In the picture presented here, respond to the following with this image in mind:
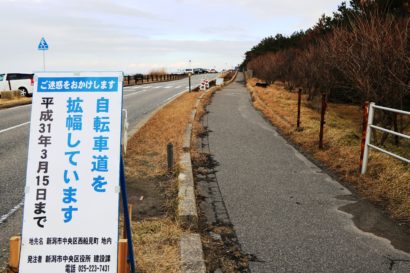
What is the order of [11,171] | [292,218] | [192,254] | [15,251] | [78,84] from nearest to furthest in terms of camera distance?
1. [15,251]
2. [78,84]
3. [192,254]
4. [292,218]
5. [11,171]

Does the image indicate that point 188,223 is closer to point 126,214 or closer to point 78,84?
point 126,214

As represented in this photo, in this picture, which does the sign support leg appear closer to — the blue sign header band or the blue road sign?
the blue sign header band

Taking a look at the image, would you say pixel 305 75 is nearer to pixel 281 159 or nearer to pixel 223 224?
pixel 281 159

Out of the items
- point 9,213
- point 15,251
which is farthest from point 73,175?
point 9,213

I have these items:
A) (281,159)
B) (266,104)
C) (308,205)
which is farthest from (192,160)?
(266,104)

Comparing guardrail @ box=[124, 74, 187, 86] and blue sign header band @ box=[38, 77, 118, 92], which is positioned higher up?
blue sign header band @ box=[38, 77, 118, 92]

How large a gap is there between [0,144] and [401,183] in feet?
27.5

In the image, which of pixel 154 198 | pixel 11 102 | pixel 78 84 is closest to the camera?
pixel 78 84

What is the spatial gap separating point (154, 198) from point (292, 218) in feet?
6.10

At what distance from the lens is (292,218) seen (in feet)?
15.3

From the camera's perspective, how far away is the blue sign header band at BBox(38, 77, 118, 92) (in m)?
2.86

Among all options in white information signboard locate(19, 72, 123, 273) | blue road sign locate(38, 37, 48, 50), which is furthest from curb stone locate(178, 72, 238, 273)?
blue road sign locate(38, 37, 48, 50)

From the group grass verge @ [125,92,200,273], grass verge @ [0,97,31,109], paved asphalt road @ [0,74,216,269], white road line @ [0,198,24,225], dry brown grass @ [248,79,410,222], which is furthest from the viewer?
grass verge @ [0,97,31,109]

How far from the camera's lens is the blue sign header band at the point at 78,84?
286cm
